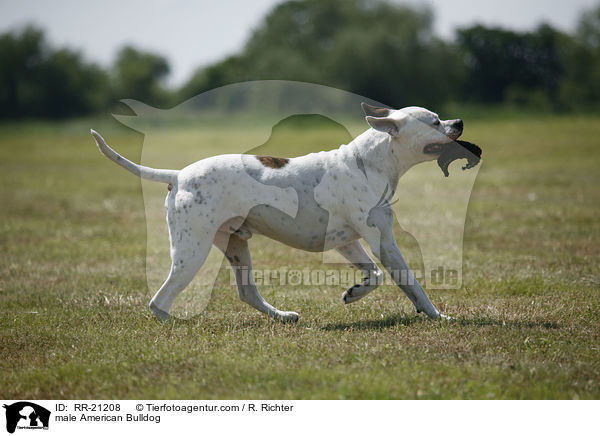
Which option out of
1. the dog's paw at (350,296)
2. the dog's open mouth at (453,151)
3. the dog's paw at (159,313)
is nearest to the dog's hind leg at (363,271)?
the dog's paw at (350,296)

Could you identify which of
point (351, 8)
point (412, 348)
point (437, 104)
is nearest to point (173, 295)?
point (412, 348)

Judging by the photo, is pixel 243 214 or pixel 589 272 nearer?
pixel 243 214

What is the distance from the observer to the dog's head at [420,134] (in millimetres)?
5996

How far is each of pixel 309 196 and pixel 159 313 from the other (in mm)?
1797

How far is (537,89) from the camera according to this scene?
2200 inches

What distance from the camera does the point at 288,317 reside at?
634 centimetres

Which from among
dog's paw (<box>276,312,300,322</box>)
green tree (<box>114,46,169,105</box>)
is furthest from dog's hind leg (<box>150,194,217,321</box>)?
green tree (<box>114,46,169,105</box>)

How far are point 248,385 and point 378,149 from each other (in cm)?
259

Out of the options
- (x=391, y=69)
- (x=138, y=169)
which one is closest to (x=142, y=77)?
(x=391, y=69)

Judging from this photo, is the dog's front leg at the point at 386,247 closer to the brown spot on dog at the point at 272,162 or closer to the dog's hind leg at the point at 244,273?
the brown spot on dog at the point at 272,162

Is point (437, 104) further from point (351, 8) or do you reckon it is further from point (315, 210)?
point (315, 210)

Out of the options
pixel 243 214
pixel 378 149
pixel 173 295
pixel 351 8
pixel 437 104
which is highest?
pixel 351 8
